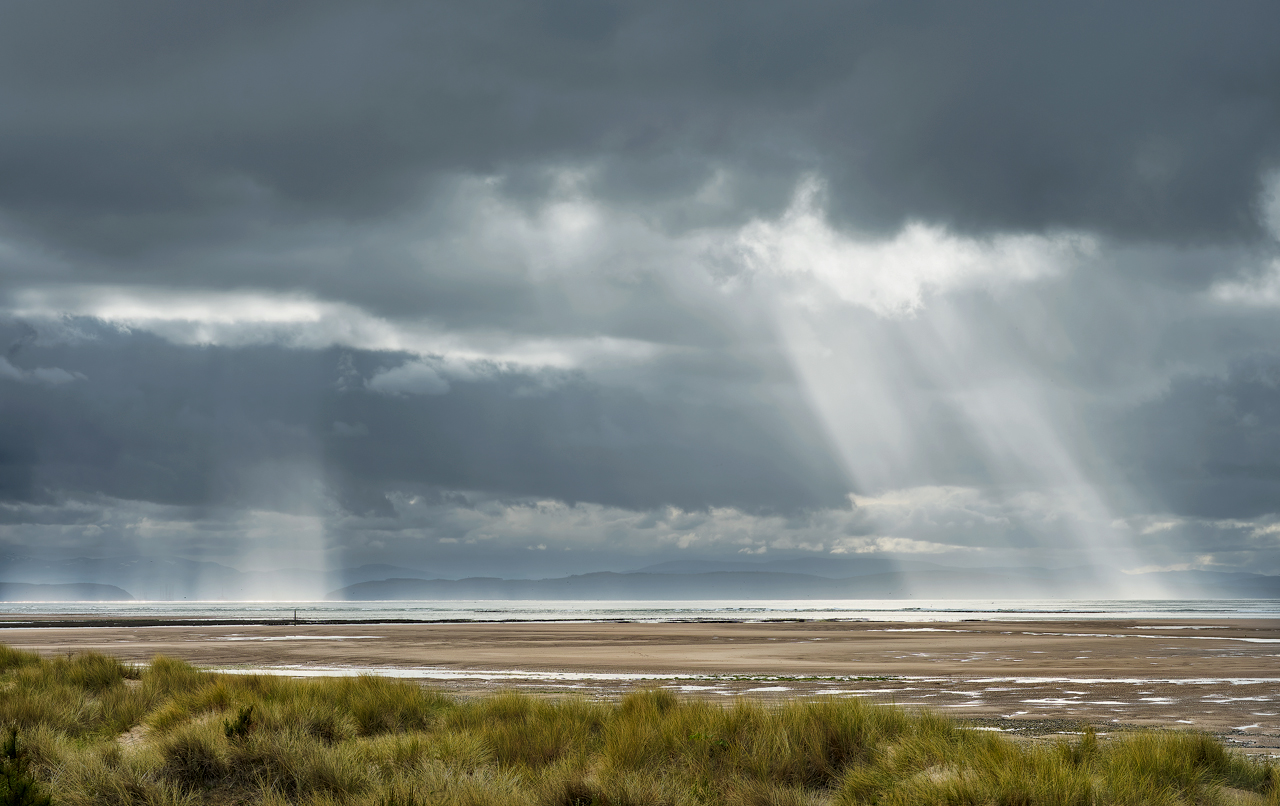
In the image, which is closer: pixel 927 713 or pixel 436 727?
pixel 927 713

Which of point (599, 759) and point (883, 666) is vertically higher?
point (599, 759)

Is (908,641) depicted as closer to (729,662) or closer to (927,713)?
(729,662)

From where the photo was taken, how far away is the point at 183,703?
14.9m

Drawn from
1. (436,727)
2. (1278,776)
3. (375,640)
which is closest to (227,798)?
(436,727)

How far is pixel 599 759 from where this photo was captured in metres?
11.9

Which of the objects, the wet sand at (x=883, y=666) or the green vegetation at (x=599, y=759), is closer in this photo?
the green vegetation at (x=599, y=759)

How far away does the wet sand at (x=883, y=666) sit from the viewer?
2062 centimetres

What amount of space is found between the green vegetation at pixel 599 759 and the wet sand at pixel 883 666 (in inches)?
209

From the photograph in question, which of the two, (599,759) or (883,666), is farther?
(883,666)

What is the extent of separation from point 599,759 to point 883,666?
83.2 feet

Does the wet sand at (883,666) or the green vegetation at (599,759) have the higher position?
the green vegetation at (599,759)

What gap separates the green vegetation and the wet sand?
209 inches

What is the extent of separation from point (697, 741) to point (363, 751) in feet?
15.2

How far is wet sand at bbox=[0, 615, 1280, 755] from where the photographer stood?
67.7 ft
